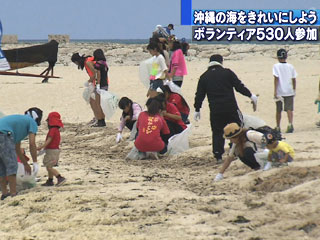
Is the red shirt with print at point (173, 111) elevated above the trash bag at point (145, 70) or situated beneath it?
situated beneath

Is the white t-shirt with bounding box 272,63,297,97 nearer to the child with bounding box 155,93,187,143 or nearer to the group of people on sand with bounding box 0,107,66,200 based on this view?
the child with bounding box 155,93,187,143

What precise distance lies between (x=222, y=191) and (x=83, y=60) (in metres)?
6.26

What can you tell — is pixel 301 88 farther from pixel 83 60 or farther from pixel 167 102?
pixel 167 102

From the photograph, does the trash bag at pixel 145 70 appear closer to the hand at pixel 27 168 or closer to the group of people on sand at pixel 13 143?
the group of people on sand at pixel 13 143

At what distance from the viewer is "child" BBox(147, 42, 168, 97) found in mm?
10984

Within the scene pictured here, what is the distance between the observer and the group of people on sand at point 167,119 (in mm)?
7309

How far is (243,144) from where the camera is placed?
7633mm

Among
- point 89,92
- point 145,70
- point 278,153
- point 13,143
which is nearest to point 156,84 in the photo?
point 145,70

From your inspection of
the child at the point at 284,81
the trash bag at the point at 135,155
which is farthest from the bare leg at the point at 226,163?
the child at the point at 284,81

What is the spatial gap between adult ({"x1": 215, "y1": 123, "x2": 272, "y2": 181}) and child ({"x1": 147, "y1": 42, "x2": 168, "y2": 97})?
3.48 m

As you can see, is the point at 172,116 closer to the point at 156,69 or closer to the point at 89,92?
the point at 156,69

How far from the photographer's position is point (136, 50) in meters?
32.5

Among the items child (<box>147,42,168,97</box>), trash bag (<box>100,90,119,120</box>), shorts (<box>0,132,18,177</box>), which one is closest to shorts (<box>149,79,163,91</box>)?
child (<box>147,42,168,97</box>)

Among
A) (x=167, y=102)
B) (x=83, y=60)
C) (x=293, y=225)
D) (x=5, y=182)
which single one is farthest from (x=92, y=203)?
(x=83, y=60)
